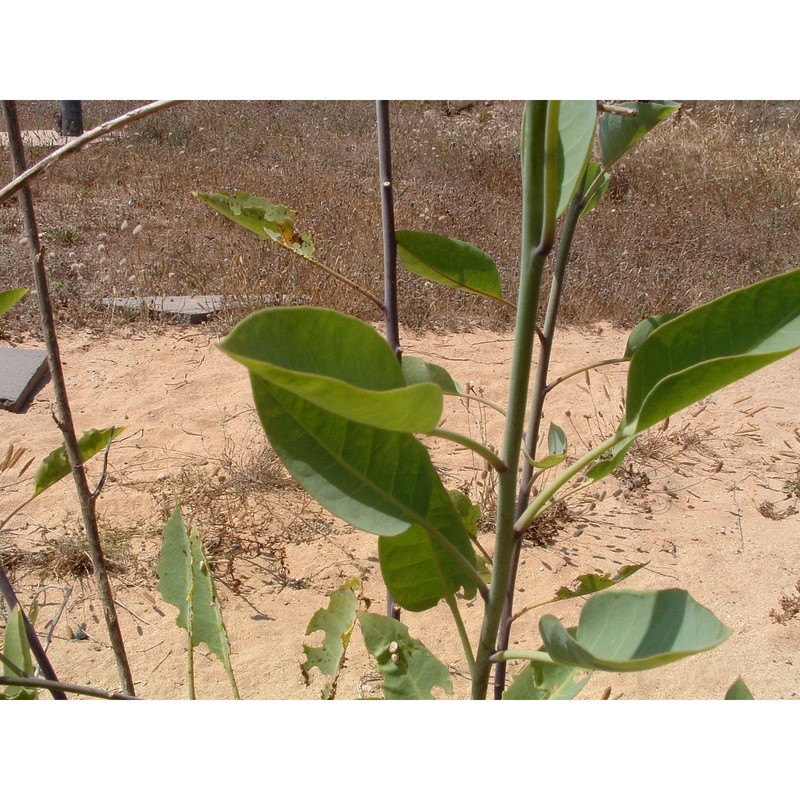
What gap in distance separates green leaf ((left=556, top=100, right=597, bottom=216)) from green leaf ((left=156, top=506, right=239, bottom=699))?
1.41ft

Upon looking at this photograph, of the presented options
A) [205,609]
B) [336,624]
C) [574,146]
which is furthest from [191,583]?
[574,146]

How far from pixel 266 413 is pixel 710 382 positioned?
25 centimetres

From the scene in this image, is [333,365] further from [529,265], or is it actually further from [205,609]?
[205,609]

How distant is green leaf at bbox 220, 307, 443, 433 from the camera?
1.10 feet

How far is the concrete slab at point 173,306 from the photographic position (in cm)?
492

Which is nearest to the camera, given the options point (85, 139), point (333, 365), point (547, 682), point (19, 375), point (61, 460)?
point (333, 365)

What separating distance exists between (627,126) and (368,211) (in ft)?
19.0

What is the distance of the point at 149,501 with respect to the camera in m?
3.20

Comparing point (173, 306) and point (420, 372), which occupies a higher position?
point (420, 372)

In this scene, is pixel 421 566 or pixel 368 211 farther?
pixel 368 211

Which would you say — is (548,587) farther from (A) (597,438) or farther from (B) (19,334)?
(B) (19,334)

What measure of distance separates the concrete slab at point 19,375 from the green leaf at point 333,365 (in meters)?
3.91

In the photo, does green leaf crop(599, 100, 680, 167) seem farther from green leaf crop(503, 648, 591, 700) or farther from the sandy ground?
the sandy ground

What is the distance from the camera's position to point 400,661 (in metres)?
0.68
